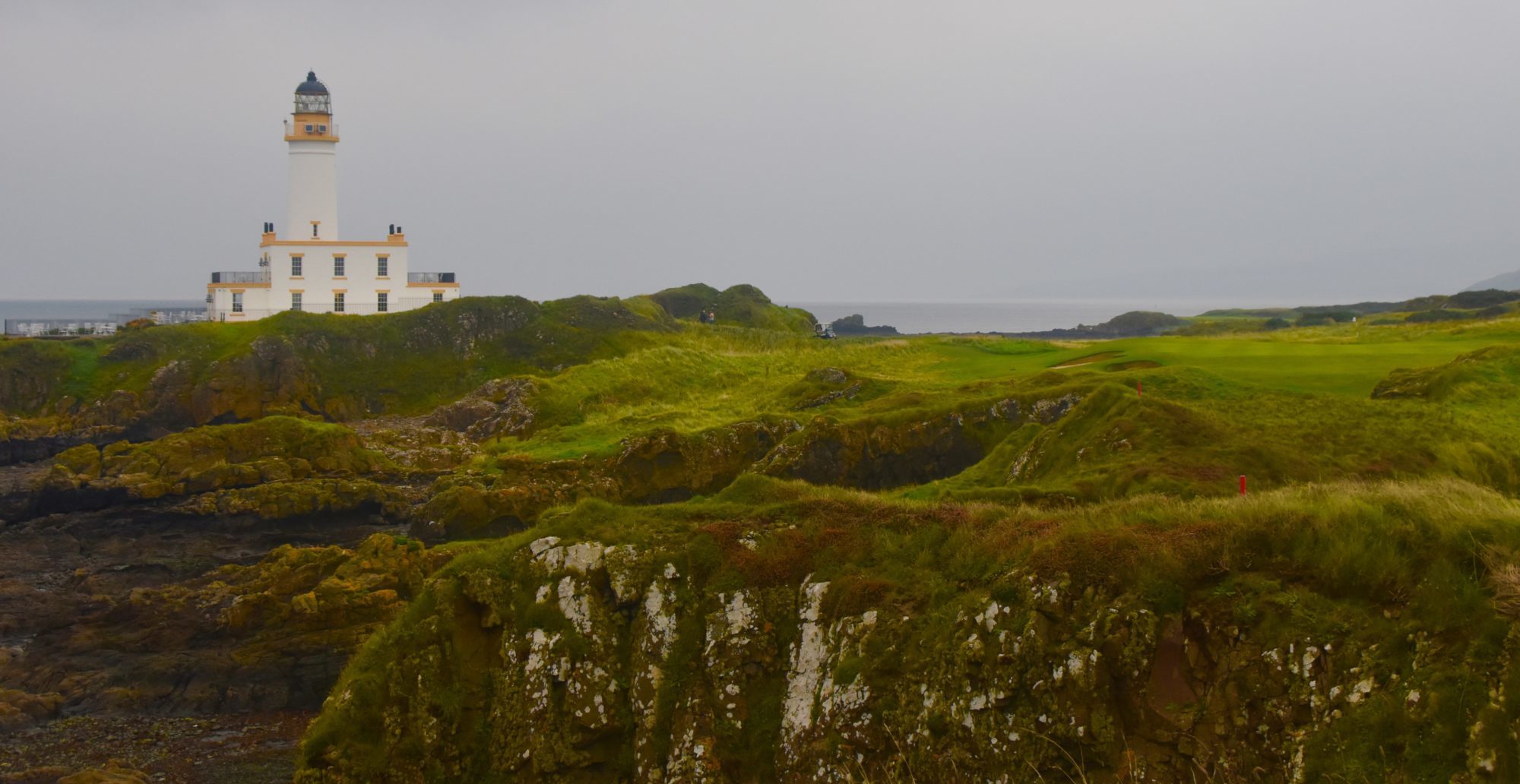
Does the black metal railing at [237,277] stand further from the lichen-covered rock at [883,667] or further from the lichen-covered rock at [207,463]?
→ the lichen-covered rock at [883,667]

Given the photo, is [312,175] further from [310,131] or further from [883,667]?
[883,667]

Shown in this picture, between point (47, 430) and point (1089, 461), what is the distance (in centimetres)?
4729

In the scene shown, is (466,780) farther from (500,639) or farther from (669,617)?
(669,617)

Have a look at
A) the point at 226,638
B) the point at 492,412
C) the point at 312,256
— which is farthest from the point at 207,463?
the point at 312,256

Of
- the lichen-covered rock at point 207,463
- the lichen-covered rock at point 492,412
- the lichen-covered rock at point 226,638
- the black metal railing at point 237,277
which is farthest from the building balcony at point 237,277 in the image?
the lichen-covered rock at point 226,638

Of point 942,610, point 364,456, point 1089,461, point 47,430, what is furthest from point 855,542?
point 47,430

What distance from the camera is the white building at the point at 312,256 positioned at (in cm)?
6806

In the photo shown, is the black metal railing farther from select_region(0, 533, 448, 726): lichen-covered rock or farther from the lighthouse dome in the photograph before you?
select_region(0, 533, 448, 726): lichen-covered rock

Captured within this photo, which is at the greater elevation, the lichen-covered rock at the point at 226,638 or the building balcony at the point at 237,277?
the building balcony at the point at 237,277

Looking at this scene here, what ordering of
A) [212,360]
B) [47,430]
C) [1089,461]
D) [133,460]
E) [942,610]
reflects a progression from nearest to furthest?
[942,610], [1089,461], [133,460], [47,430], [212,360]

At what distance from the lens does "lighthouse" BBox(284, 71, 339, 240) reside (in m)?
67.9

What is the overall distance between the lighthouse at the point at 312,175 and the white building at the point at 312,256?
0.04 m

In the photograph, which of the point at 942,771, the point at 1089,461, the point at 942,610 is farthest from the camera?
the point at 1089,461

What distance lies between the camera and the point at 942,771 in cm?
1234
